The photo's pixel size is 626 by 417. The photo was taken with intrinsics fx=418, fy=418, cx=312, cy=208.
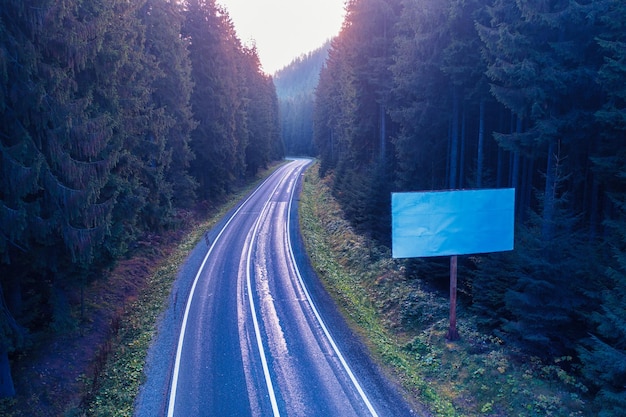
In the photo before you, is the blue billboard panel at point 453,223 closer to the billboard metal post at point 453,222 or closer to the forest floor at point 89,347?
the billboard metal post at point 453,222

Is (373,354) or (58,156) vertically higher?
(58,156)

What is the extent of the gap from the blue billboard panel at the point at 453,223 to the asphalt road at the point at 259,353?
4.28m

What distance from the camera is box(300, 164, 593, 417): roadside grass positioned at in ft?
35.6

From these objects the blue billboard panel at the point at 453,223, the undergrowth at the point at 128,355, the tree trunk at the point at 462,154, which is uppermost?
the tree trunk at the point at 462,154

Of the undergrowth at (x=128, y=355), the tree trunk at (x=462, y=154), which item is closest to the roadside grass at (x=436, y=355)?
the tree trunk at (x=462, y=154)

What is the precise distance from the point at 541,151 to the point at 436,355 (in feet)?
27.8

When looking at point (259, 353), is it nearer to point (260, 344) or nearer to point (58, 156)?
point (260, 344)

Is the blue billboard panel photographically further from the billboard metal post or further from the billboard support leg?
the billboard support leg

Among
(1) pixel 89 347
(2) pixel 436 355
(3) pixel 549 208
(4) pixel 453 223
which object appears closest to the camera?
(3) pixel 549 208

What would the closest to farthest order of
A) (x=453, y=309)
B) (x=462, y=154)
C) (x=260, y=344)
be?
1. (x=453, y=309)
2. (x=260, y=344)
3. (x=462, y=154)

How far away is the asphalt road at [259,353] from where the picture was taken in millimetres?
11391

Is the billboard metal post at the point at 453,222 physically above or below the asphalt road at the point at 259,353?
above

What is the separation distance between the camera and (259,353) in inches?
555

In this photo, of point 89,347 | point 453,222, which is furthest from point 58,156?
point 453,222
